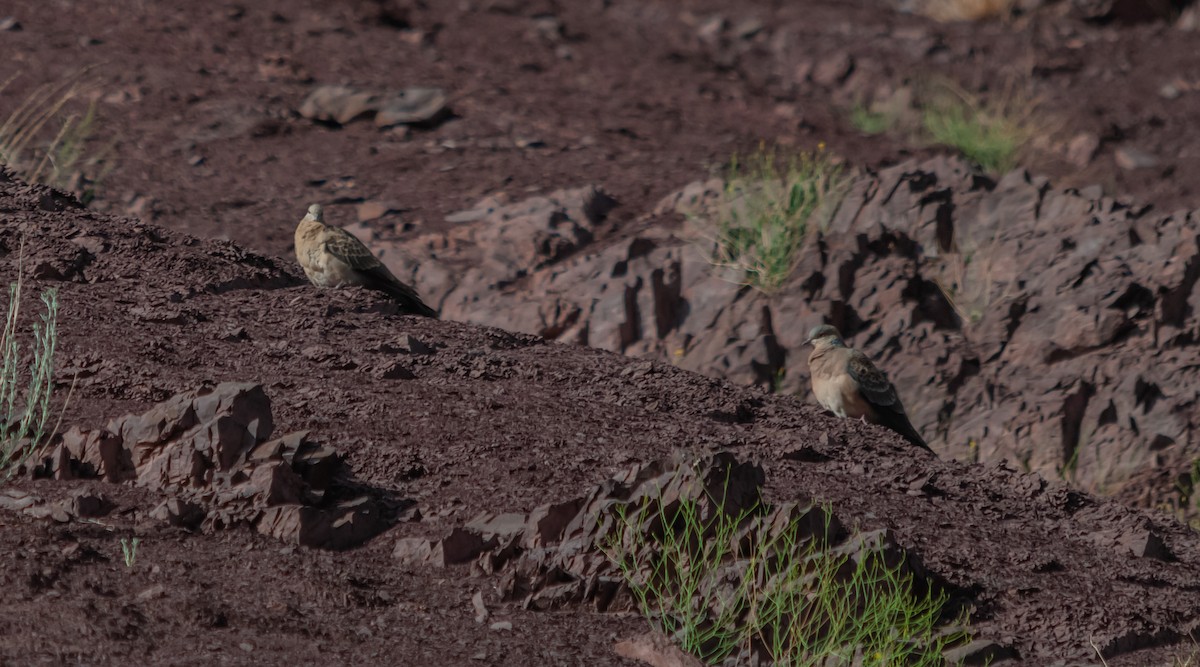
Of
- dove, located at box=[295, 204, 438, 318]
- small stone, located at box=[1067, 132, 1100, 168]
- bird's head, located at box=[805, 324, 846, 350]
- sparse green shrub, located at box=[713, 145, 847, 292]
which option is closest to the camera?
dove, located at box=[295, 204, 438, 318]

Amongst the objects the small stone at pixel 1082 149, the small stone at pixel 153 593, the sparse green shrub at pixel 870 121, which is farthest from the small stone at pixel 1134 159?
the small stone at pixel 153 593

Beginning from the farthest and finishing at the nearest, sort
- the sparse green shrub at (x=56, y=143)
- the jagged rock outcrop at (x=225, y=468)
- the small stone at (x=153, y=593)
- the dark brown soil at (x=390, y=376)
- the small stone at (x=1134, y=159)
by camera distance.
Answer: the small stone at (x=1134, y=159) → the sparse green shrub at (x=56, y=143) → the jagged rock outcrop at (x=225, y=468) → the dark brown soil at (x=390, y=376) → the small stone at (x=153, y=593)

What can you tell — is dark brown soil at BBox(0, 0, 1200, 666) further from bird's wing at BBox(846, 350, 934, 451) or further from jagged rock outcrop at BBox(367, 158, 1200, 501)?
jagged rock outcrop at BBox(367, 158, 1200, 501)

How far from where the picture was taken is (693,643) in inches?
173

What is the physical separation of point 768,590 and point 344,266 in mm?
4264

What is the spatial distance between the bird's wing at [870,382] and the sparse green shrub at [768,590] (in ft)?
9.71

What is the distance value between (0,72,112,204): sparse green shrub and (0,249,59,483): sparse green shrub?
431cm

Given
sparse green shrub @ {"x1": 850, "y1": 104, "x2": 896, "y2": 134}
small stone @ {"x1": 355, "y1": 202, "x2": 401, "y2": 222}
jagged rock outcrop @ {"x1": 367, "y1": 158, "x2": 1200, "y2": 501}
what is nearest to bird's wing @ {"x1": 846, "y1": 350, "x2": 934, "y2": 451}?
jagged rock outcrop @ {"x1": 367, "y1": 158, "x2": 1200, "y2": 501}

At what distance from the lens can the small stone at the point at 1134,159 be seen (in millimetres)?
14789

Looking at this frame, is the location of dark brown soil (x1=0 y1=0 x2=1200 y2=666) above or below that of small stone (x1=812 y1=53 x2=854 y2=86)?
above

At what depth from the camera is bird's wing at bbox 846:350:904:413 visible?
308 inches

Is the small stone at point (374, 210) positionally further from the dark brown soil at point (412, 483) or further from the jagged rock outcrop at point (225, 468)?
the jagged rock outcrop at point (225, 468)

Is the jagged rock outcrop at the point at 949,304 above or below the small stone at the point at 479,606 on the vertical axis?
below

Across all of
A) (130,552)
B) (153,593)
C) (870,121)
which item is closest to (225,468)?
(130,552)
